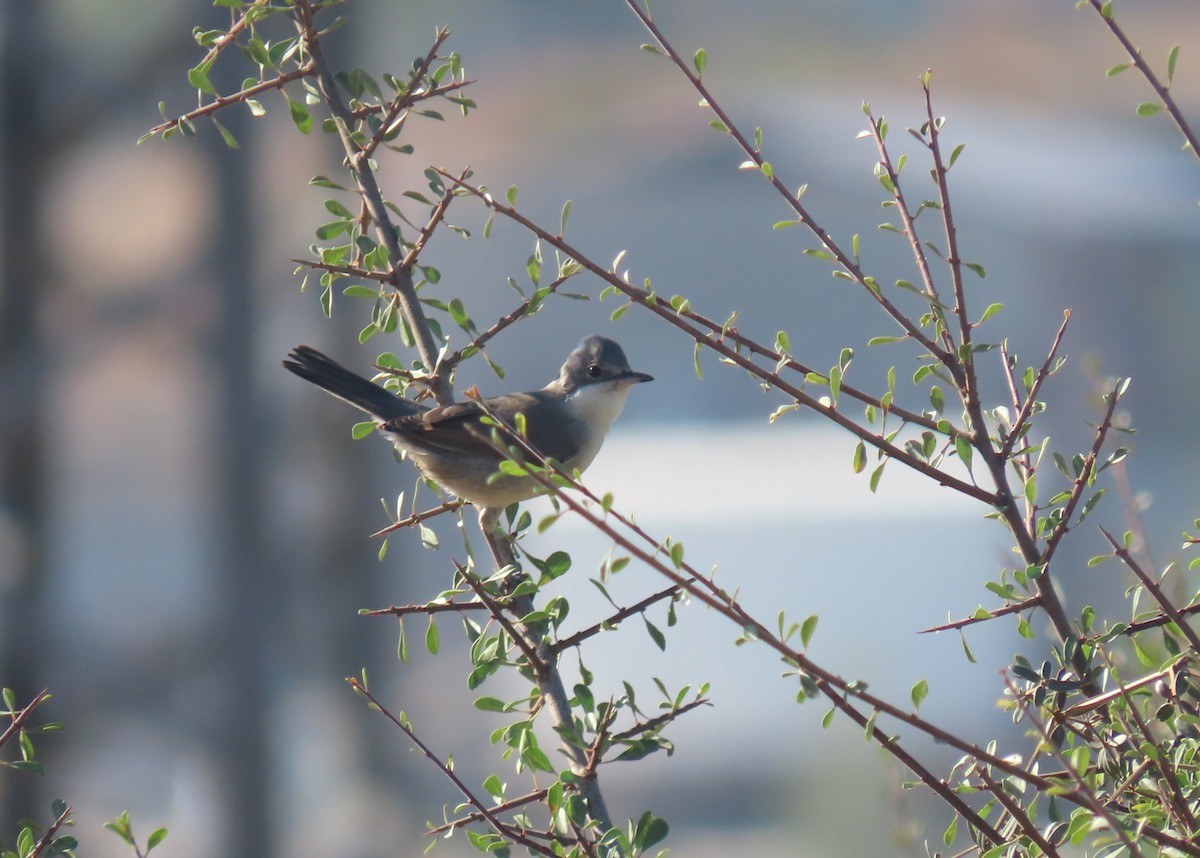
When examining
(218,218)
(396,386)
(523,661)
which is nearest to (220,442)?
(218,218)

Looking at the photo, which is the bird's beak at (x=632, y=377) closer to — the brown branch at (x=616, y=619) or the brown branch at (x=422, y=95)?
the brown branch at (x=422, y=95)

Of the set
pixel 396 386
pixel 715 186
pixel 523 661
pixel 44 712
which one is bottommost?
pixel 44 712

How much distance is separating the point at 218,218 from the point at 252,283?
303 millimetres

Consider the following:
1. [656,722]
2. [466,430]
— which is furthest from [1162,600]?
[466,430]

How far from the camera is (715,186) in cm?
711

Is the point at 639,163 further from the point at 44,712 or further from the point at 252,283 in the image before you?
the point at 44,712

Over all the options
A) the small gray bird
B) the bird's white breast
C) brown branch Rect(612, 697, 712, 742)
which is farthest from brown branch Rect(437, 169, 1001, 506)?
the bird's white breast

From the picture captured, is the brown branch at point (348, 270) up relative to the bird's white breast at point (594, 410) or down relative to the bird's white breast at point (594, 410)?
up

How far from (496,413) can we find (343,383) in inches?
19.2

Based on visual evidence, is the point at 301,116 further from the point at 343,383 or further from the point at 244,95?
the point at 343,383

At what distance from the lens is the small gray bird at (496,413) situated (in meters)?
2.57

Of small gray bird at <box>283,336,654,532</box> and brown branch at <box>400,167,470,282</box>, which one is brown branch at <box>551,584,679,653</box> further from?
small gray bird at <box>283,336,654,532</box>

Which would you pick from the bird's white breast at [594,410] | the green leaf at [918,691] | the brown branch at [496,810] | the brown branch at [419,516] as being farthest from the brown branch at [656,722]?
the bird's white breast at [594,410]

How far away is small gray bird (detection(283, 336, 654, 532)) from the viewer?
2572 mm
